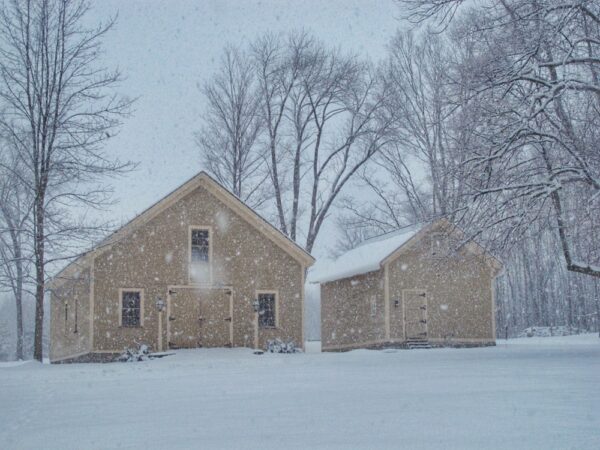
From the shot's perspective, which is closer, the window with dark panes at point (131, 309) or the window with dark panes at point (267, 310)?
the window with dark panes at point (131, 309)

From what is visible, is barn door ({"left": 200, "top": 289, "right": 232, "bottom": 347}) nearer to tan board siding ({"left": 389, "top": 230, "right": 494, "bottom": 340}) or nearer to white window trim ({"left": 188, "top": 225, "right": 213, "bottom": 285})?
white window trim ({"left": 188, "top": 225, "right": 213, "bottom": 285})

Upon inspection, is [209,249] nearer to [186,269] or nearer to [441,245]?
[186,269]

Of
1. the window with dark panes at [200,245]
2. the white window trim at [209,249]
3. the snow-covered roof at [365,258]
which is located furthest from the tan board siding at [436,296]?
the window with dark panes at [200,245]

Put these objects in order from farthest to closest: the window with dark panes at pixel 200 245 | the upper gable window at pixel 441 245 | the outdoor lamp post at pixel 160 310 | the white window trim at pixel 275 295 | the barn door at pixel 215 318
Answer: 1. the white window trim at pixel 275 295
2. the barn door at pixel 215 318
3. the window with dark panes at pixel 200 245
4. the outdoor lamp post at pixel 160 310
5. the upper gable window at pixel 441 245

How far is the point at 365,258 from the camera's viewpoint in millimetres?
26891

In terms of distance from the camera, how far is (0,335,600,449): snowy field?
6406mm

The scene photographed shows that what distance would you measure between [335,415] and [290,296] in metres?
15.7

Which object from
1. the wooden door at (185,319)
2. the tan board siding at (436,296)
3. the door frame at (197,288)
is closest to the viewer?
the door frame at (197,288)

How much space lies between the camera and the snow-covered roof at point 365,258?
24750 mm

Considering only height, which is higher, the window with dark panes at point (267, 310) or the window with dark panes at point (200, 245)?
the window with dark panes at point (200, 245)

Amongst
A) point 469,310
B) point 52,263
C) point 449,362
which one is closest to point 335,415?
point 449,362

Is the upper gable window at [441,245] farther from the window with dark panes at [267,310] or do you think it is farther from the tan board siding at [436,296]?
the window with dark panes at [267,310]

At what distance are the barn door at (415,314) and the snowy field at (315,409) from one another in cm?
1143

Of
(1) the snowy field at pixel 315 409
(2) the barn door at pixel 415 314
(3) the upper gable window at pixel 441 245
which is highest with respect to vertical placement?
(3) the upper gable window at pixel 441 245
